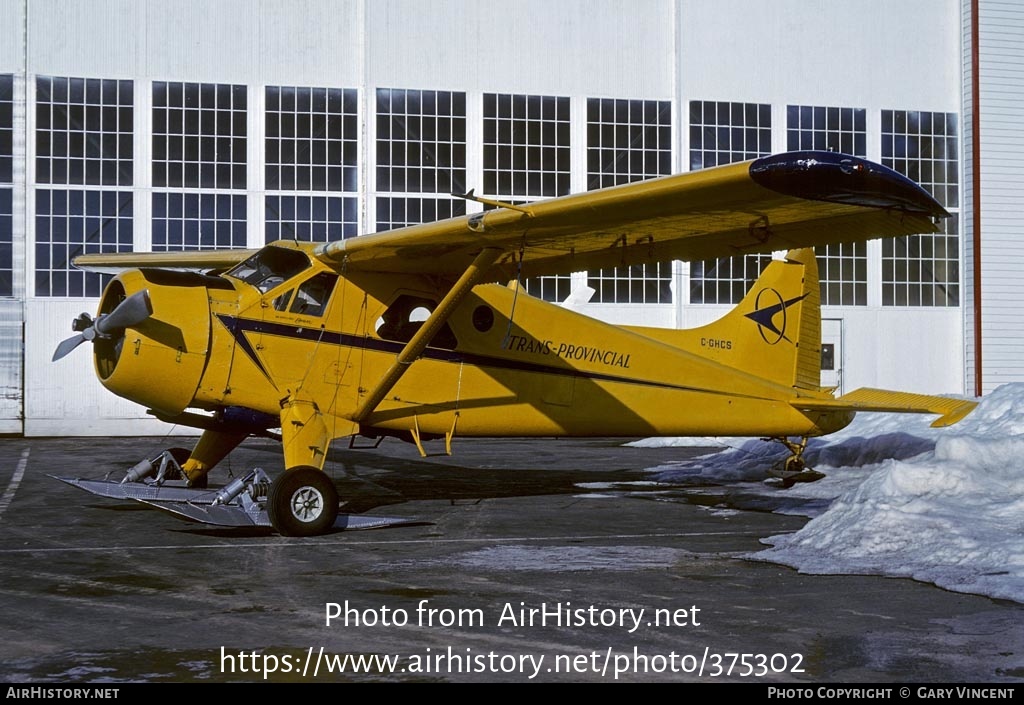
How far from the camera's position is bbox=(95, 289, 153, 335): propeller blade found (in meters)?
9.42

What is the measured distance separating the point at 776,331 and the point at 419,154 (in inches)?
583

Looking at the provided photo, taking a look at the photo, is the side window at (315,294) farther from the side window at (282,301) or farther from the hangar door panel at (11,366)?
the hangar door panel at (11,366)

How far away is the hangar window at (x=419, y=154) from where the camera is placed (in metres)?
26.5

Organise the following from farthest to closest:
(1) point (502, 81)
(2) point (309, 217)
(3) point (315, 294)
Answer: (1) point (502, 81) → (2) point (309, 217) → (3) point (315, 294)

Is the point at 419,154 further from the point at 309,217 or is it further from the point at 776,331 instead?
the point at 776,331

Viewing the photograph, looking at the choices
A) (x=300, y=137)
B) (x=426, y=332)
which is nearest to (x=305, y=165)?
(x=300, y=137)

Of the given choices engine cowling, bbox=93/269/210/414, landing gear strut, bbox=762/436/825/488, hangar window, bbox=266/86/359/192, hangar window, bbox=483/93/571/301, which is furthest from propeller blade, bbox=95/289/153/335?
hangar window, bbox=483/93/571/301

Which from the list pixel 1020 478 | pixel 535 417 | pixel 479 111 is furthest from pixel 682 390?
pixel 479 111

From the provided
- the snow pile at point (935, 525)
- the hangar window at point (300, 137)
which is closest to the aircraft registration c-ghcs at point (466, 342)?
the snow pile at point (935, 525)

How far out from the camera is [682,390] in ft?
41.5

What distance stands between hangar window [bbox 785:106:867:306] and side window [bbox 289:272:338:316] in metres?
19.7

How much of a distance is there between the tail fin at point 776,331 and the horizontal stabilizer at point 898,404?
0.65 metres

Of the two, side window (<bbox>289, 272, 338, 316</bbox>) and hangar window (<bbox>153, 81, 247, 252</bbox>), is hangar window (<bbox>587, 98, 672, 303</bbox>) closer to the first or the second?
hangar window (<bbox>153, 81, 247, 252</bbox>)

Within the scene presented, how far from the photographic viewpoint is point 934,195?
28.8m
